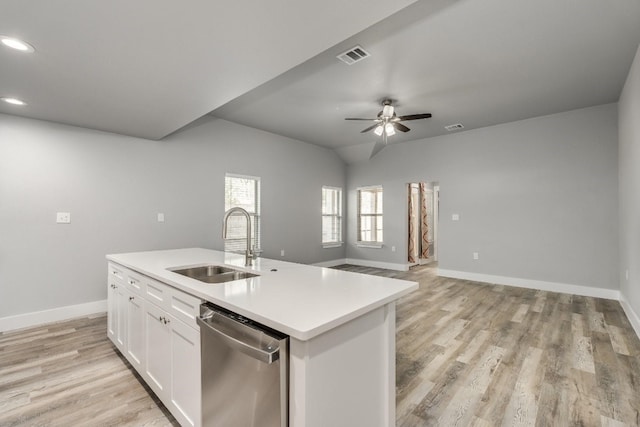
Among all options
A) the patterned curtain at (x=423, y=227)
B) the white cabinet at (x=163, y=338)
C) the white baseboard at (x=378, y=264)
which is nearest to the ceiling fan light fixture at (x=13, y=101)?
the white cabinet at (x=163, y=338)

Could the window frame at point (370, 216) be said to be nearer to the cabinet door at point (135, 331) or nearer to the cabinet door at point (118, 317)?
the cabinet door at point (118, 317)

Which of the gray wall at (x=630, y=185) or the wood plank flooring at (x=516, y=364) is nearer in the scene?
the wood plank flooring at (x=516, y=364)

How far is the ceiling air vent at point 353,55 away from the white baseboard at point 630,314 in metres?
3.80

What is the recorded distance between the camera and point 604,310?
3.77 m

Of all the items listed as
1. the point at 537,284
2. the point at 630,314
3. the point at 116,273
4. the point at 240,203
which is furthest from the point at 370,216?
the point at 116,273

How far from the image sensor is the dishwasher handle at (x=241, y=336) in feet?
3.46

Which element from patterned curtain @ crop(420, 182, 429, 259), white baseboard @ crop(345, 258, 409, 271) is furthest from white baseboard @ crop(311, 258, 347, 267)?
patterned curtain @ crop(420, 182, 429, 259)

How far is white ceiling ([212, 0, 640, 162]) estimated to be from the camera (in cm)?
232

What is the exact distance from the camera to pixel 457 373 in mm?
2283

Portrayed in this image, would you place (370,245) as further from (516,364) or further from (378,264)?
(516,364)

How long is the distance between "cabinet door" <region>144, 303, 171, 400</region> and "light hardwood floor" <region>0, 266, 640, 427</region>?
18 cm

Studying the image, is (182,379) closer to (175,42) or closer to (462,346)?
(175,42)

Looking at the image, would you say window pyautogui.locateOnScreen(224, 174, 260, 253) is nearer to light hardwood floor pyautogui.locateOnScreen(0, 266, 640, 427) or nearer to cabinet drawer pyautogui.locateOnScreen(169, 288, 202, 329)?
light hardwood floor pyautogui.locateOnScreen(0, 266, 640, 427)

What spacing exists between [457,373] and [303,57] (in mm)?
2666
